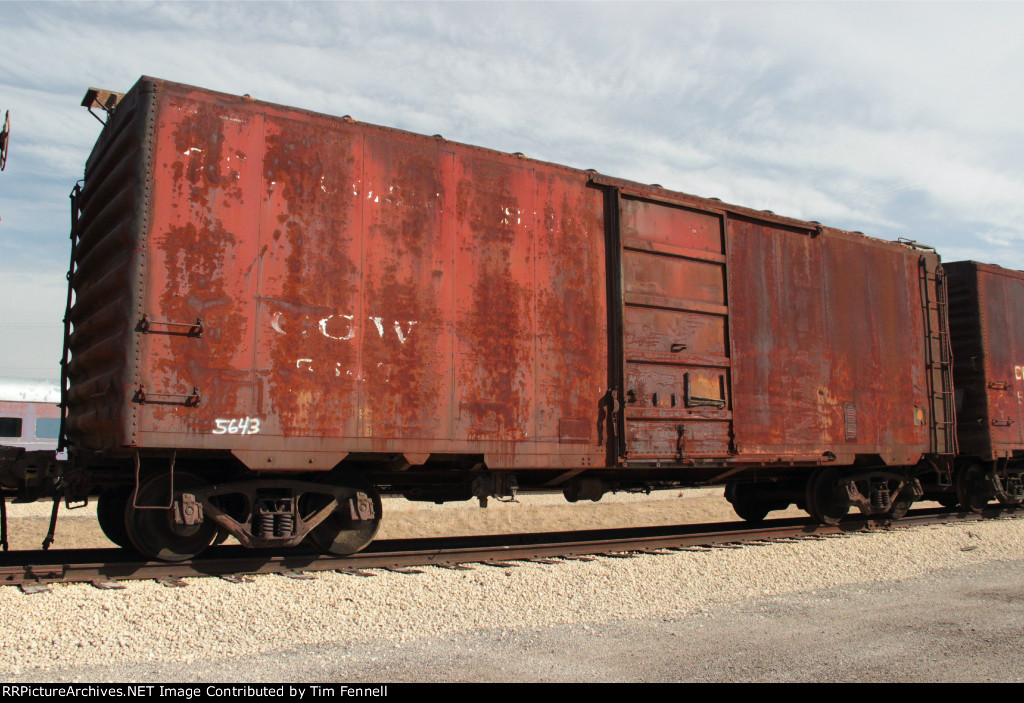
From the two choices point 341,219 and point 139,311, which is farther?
point 341,219

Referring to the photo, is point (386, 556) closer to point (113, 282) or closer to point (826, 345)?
point (113, 282)

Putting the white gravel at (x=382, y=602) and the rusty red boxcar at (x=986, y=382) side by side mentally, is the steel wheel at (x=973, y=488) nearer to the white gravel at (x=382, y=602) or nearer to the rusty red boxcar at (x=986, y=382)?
the rusty red boxcar at (x=986, y=382)

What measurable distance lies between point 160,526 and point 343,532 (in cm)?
155

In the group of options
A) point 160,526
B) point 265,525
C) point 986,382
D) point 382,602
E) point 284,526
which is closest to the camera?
point 382,602

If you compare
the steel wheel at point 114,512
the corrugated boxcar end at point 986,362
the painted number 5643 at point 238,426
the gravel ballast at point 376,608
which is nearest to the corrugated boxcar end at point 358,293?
the painted number 5643 at point 238,426

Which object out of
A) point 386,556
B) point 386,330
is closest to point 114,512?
point 386,556

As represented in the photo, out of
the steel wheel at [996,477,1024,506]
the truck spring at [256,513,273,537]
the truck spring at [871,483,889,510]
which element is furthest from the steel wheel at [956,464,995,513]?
the truck spring at [256,513,273,537]

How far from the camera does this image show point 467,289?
23.6 feet

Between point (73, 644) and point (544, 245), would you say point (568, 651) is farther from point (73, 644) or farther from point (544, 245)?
point (544, 245)

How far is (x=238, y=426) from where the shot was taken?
6109 millimetres

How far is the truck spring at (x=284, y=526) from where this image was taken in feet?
21.7

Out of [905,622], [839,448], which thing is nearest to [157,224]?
[905,622]
